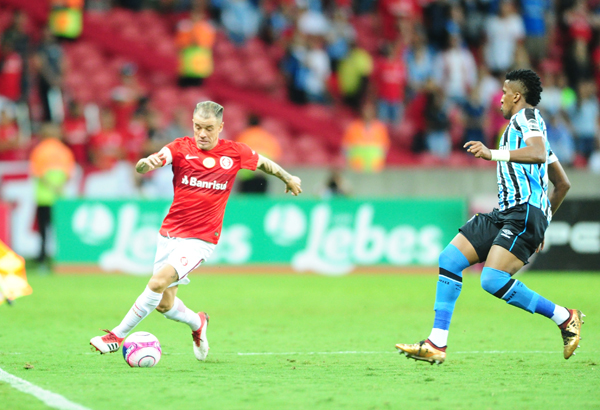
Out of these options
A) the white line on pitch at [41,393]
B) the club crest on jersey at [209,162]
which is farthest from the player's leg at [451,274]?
the white line on pitch at [41,393]

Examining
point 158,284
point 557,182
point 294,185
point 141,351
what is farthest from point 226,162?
point 557,182

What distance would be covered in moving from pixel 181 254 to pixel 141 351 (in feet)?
2.63

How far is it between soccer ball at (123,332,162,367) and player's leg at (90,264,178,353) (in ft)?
0.28

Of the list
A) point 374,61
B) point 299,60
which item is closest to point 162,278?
point 299,60

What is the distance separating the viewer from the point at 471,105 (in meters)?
19.6

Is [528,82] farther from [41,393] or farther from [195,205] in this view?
[41,393]

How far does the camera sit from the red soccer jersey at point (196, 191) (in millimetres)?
7223

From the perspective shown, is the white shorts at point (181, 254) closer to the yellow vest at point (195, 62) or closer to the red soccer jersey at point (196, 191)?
the red soccer jersey at point (196, 191)

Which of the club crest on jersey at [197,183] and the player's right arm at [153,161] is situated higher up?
the player's right arm at [153,161]

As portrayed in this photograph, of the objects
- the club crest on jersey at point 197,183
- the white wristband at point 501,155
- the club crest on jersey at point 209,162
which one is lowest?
the club crest on jersey at point 197,183

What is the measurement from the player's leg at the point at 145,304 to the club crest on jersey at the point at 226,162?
3.24 ft

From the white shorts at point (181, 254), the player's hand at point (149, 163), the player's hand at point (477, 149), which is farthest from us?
the white shorts at point (181, 254)

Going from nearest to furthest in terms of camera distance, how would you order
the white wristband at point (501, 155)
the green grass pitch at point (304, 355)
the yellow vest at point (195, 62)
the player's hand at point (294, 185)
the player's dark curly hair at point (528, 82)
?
1. the green grass pitch at point (304, 355)
2. the white wristband at point (501, 155)
3. the player's dark curly hair at point (528, 82)
4. the player's hand at point (294, 185)
5. the yellow vest at point (195, 62)

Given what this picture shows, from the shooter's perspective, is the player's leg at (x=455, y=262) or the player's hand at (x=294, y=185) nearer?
the player's leg at (x=455, y=262)
